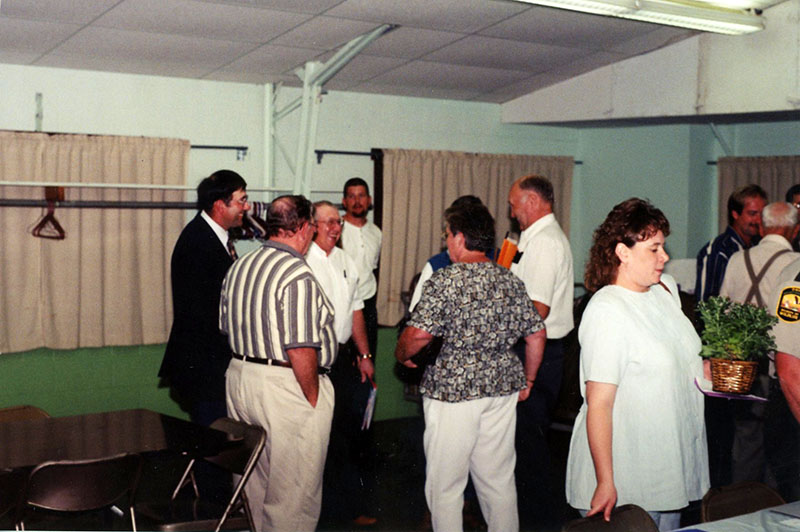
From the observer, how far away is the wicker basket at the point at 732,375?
2.80 m

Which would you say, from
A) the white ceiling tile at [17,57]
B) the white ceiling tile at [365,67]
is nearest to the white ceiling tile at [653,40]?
the white ceiling tile at [365,67]

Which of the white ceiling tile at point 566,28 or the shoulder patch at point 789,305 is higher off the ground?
the white ceiling tile at point 566,28

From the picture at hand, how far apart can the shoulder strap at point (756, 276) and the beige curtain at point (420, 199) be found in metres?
3.03

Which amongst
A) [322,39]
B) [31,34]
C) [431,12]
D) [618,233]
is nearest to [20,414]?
[31,34]

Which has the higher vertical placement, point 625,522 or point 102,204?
point 102,204

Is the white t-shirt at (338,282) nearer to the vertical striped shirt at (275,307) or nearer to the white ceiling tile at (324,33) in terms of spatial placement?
the vertical striped shirt at (275,307)

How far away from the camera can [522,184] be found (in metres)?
4.42

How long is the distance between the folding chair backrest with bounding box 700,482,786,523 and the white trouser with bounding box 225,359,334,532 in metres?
1.59

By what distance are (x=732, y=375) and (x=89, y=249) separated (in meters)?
4.38

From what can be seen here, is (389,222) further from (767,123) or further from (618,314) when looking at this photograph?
(618,314)

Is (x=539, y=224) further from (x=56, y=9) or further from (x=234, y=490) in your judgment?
(x=56, y=9)

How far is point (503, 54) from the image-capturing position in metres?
5.86

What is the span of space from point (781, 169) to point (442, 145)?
2.85m

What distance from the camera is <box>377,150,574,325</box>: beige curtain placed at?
6941 mm
